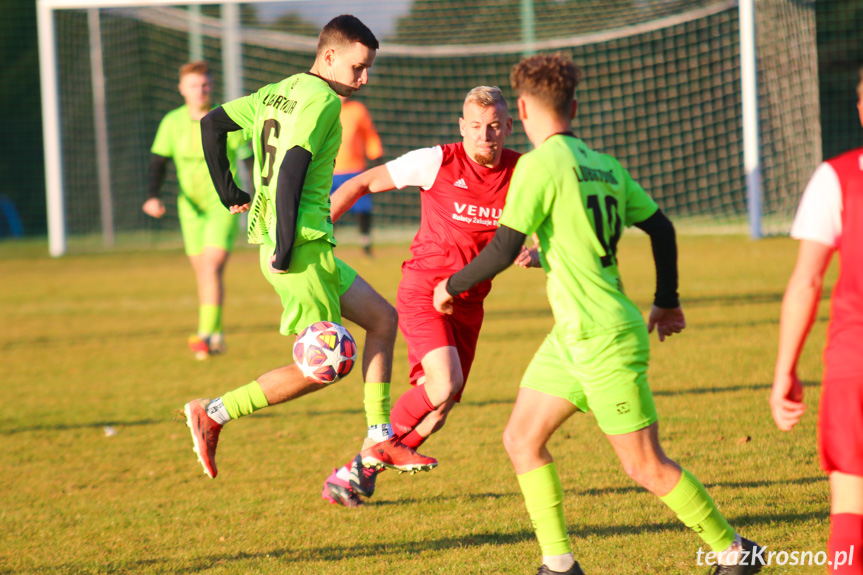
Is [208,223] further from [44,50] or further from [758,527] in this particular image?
[44,50]

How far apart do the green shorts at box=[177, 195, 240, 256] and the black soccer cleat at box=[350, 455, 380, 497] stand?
166 inches

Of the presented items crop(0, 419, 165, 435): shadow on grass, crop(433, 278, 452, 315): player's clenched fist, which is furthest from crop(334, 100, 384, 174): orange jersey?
crop(433, 278, 452, 315): player's clenched fist

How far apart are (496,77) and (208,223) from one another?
13072mm

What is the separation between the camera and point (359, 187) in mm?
4336

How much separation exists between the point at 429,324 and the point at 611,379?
1536 millimetres

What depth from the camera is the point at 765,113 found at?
50.9 feet

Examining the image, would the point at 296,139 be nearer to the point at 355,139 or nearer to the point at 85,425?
the point at 85,425

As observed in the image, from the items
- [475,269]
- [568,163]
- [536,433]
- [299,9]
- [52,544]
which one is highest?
[299,9]

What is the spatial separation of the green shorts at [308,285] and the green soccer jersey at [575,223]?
1323mm

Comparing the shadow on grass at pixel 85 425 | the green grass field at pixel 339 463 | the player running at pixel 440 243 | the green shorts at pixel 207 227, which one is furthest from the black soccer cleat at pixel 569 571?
the green shorts at pixel 207 227

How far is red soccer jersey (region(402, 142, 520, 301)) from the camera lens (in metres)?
4.34

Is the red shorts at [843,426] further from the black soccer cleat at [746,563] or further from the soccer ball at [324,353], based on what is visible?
the soccer ball at [324,353]

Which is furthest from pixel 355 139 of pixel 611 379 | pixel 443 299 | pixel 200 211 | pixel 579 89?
pixel 611 379

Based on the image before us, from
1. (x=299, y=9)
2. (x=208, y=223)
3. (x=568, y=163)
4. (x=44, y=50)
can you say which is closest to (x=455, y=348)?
(x=568, y=163)
